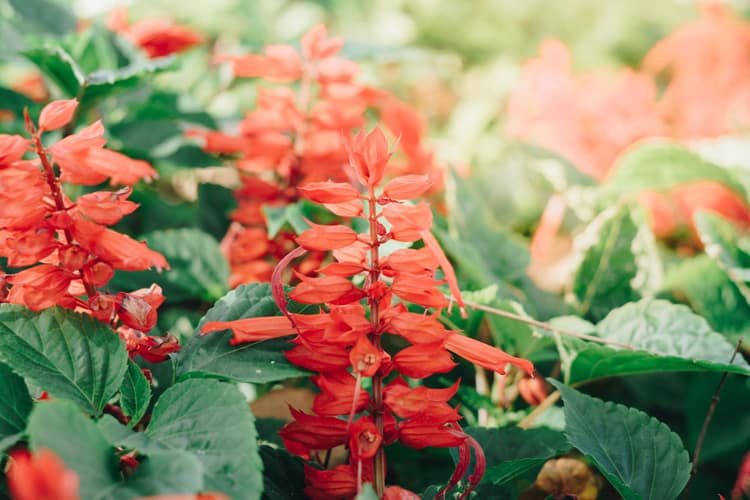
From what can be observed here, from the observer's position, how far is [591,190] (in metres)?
1.01

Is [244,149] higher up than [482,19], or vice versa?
[482,19]

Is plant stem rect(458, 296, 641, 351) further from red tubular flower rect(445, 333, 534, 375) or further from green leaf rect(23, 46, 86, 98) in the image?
green leaf rect(23, 46, 86, 98)

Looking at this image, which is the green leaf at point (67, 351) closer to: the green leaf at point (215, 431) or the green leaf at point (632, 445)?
the green leaf at point (215, 431)

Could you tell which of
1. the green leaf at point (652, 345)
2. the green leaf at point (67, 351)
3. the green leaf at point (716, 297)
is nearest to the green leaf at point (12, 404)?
the green leaf at point (67, 351)

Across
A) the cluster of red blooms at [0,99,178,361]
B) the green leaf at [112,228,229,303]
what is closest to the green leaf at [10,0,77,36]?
the green leaf at [112,228,229,303]

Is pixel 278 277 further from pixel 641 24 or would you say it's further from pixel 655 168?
pixel 641 24

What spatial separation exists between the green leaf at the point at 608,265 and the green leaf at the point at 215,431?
1.61 ft

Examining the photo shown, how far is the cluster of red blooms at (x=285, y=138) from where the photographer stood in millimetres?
789

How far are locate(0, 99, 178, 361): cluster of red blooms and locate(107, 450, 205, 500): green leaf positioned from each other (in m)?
0.13

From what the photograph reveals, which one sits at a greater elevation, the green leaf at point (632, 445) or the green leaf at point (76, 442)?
the green leaf at point (76, 442)

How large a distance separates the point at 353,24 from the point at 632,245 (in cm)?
122

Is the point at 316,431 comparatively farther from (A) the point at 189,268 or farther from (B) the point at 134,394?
(A) the point at 189,268

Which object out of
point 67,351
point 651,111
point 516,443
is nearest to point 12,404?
point 67,351

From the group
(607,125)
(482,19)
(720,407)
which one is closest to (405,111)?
(607,125)
